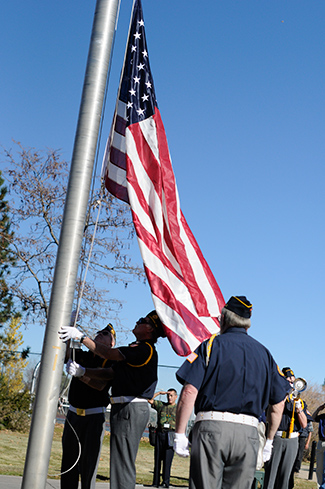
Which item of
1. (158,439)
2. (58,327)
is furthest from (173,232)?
(158,439)

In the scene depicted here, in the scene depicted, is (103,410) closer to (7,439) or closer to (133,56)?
(133,56)

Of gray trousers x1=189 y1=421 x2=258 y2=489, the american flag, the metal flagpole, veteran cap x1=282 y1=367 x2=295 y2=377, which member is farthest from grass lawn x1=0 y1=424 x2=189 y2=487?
gray trousers x1=189 y1=421 x2=258 y2=489

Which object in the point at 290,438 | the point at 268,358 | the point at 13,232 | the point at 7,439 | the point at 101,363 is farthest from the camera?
the point at 13,232

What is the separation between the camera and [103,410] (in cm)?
675

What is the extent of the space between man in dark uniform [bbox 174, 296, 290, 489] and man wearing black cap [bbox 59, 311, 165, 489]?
1442 millimetres

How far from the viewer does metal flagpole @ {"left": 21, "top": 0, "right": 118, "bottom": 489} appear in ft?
15.2

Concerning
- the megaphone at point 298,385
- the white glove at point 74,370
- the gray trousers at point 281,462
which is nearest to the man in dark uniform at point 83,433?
the white glove at point 74,370

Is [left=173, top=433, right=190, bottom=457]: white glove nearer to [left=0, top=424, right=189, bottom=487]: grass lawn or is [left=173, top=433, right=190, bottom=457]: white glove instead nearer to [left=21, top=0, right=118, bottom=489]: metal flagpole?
[left=21, top=0, right=118, bottom=489]: metal flagpole

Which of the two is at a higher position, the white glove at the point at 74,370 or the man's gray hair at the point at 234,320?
the man's gray hair at the point at 234,320

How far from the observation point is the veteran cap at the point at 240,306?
506cm

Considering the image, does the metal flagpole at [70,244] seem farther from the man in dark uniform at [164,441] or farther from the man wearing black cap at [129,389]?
the man in dark uniform at [164,441]

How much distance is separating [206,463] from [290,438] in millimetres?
6424

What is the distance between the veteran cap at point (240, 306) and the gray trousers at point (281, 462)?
A: 20.3 ft

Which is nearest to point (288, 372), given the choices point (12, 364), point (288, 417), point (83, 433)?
point (288, 417)
